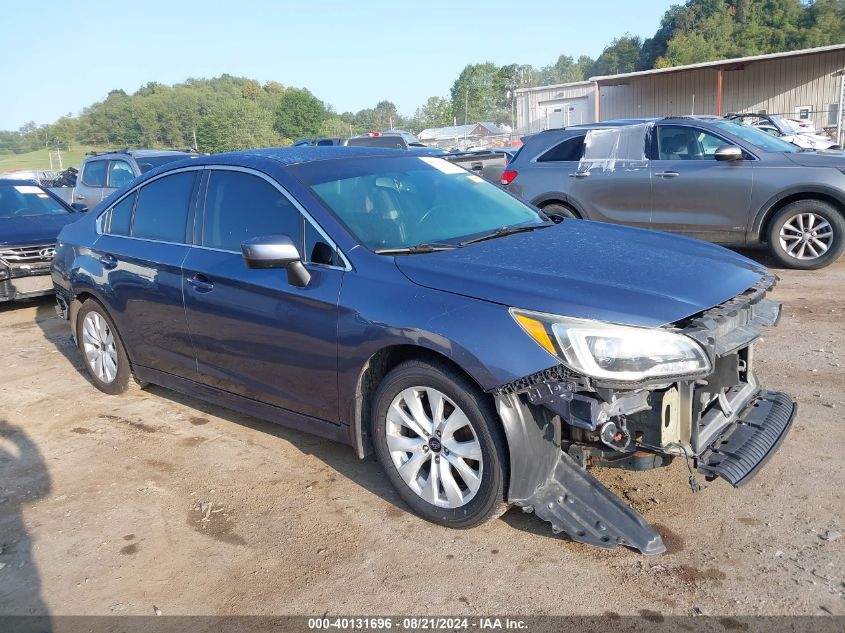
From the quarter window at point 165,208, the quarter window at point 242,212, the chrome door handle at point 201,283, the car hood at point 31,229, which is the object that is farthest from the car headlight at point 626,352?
the car hood at point 31,229

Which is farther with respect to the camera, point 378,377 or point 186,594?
point 378,377

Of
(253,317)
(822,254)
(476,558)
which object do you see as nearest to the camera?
(476,558)

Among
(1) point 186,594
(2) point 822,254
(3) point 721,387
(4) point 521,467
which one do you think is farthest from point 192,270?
(2) point 822,254

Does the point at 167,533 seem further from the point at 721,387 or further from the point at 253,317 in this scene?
the point at 721,387

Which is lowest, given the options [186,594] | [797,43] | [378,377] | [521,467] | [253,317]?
[186,594]

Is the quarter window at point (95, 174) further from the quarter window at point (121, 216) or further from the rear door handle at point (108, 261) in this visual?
the rear door handle at point (108, 261)

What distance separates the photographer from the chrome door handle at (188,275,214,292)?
4133 mm

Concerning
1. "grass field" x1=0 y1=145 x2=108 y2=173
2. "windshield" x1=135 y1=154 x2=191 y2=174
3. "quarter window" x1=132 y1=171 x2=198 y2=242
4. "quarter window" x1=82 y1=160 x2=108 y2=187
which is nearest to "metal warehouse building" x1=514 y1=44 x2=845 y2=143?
"windshield" x1=135 y1=154 x2=191 y2=174

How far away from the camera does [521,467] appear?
9.75ft

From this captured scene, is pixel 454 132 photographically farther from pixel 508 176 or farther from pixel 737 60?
pixel 508 176

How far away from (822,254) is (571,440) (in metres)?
6.33

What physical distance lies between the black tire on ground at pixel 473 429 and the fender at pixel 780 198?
6.31 metres

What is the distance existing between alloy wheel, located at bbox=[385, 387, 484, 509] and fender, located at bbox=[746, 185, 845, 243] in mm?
6285

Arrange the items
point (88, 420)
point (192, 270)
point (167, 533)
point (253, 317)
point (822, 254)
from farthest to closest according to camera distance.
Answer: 1. point (822, 254)
2. point (88, 420)
3. point (192, 270)
4. point (253, 317)
5. point (167, 533)
